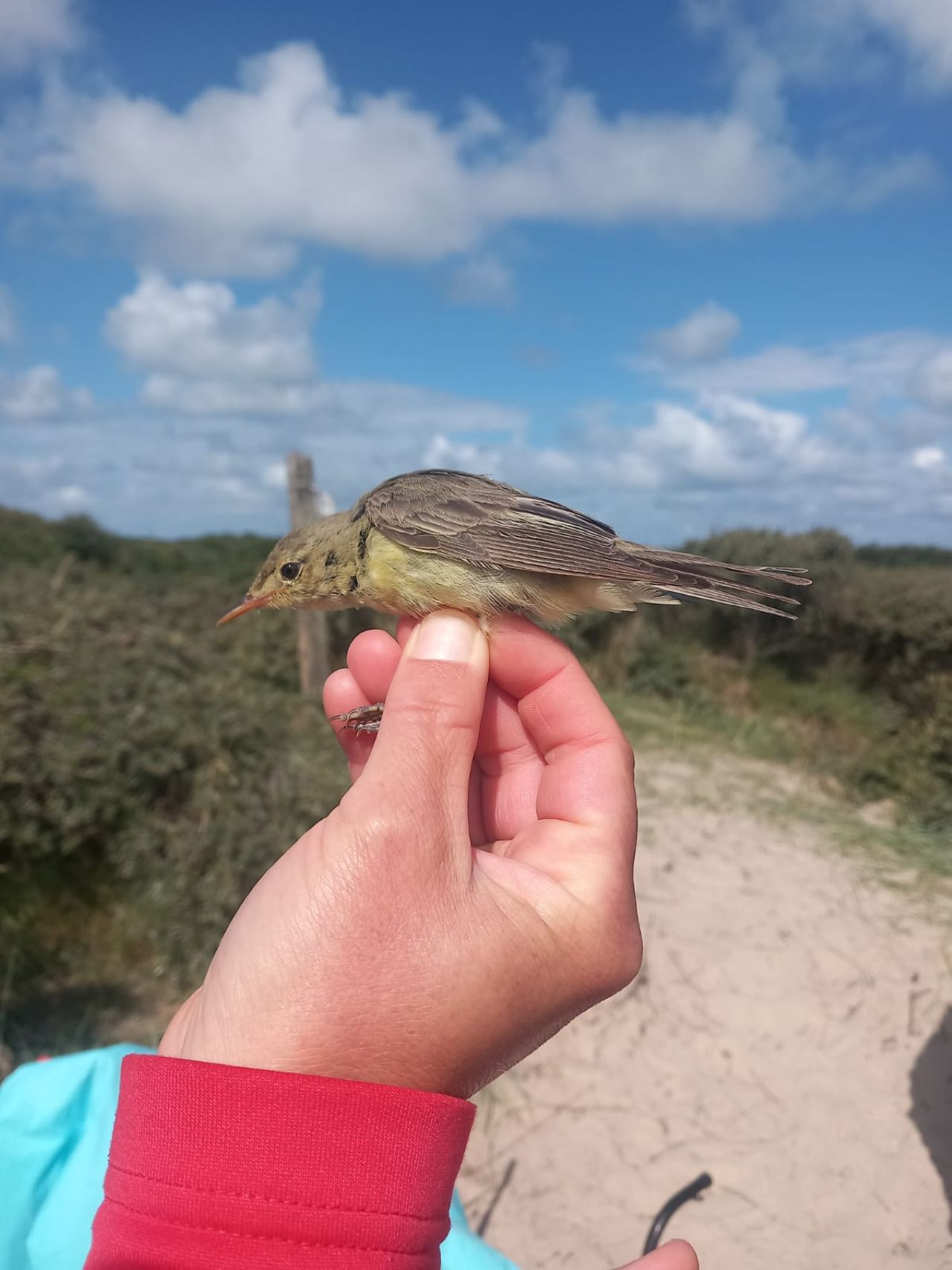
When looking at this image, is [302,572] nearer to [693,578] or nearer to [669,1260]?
[693,578]

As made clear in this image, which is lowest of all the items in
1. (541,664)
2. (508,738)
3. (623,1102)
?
(623,1102)

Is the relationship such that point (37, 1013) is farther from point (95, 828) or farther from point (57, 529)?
point (57, 529)

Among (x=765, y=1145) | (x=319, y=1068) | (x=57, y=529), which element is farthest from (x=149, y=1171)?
(x=57, y=529)

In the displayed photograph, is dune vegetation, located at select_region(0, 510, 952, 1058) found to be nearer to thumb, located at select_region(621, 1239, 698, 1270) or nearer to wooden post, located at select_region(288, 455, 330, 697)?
wooden post, located at select_region(288, 455, 330, 697)

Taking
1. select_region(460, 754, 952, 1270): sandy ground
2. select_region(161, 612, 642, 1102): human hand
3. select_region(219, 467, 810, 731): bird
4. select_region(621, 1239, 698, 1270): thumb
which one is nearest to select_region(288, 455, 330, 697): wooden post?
select_region(460, 754, 952, 1270): sandy ground

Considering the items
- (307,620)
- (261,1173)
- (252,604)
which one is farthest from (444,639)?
(307,620)
